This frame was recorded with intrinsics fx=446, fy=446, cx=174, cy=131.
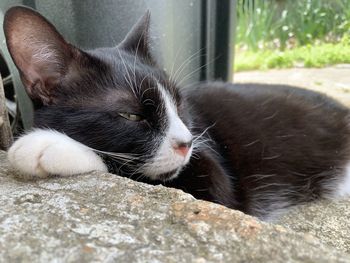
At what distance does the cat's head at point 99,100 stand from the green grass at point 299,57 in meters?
1.26

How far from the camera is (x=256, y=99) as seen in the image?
66.3 inches

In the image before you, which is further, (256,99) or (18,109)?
(18,109)

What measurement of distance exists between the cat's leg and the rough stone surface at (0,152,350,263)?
0.09 m

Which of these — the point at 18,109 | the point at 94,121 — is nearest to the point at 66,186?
the point at 94,121

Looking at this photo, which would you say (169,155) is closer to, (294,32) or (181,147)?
(181,147)

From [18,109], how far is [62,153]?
96cm

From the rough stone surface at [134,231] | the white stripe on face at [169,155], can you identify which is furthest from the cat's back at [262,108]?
the rough stone surface at [134,231]

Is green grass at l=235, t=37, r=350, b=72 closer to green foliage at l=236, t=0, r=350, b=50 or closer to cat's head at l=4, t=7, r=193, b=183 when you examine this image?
green foliage at l=236, t=0, r=350, b=50

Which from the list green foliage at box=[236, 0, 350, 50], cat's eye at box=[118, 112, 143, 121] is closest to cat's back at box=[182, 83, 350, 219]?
cat's eye at box=[118, 112, 143, 121]

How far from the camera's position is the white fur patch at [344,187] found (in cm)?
162

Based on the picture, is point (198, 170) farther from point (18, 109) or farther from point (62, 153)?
point (18, 109)

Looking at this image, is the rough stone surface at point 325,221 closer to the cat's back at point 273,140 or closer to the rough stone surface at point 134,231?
the cat's back at point 273,140

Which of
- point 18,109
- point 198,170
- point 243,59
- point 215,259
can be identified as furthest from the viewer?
point 243,59

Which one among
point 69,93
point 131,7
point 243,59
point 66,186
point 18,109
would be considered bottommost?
point 243,59
